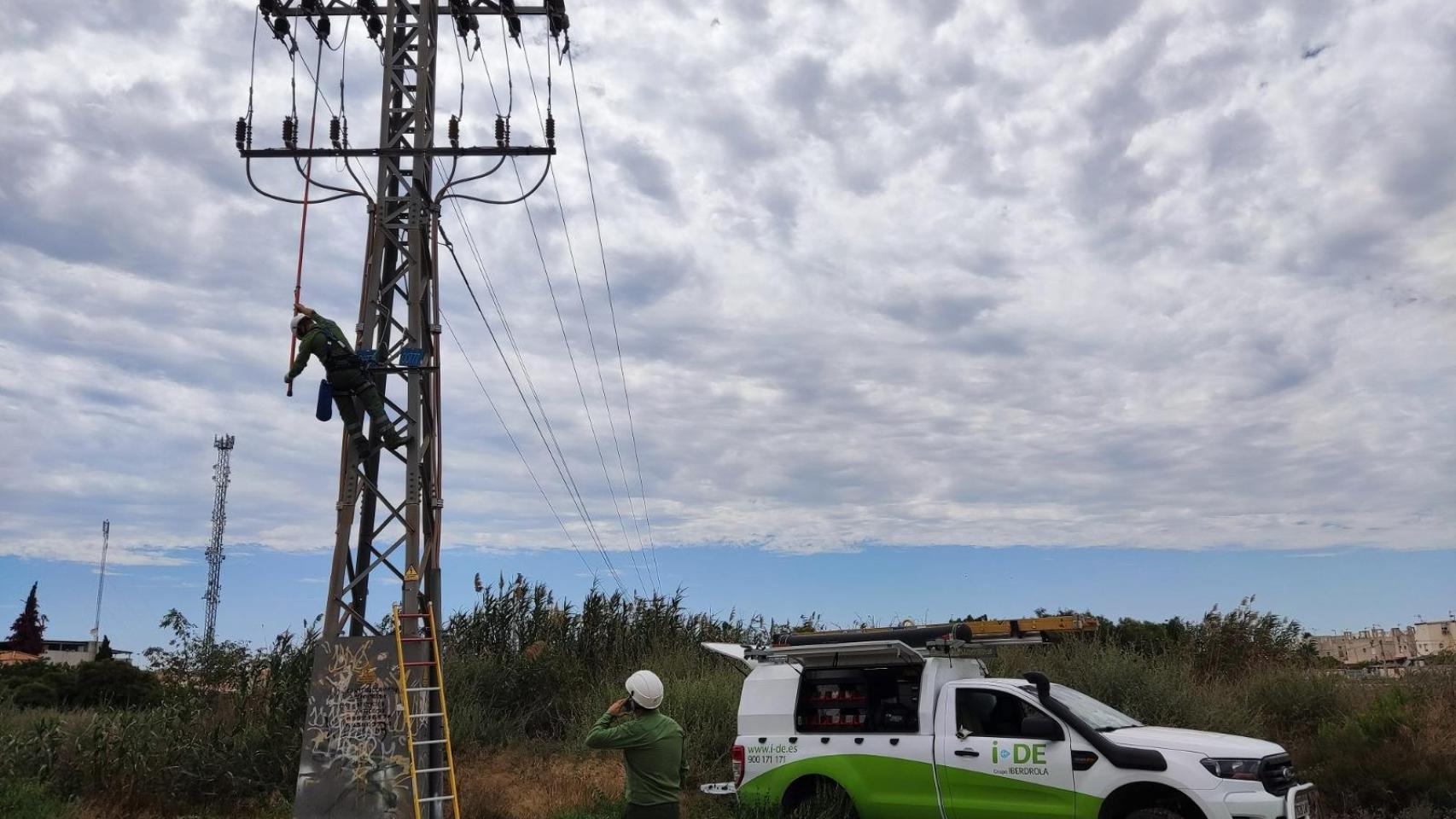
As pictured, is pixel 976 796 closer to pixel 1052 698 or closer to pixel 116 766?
pixel 1052 698

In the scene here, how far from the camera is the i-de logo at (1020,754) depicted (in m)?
9.11

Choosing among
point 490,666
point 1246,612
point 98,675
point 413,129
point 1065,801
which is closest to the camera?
point 1065,801

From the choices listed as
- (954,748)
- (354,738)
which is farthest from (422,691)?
(954,748)

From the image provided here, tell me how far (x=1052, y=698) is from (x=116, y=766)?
1134cm

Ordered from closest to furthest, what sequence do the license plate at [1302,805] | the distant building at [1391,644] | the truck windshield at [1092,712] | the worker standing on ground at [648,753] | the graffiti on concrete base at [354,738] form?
the worker standing on ground at [648,753] → the license plate at [1302,805] → the truck windshield at [1092,712] → the graffiti on concrete base at [354,738] → the distant building at [1391,644]

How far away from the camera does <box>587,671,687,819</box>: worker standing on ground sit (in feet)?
24.6

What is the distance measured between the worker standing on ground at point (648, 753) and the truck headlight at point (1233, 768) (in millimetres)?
4361

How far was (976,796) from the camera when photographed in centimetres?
930

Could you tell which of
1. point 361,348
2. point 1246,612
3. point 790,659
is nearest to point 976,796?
point 790,659

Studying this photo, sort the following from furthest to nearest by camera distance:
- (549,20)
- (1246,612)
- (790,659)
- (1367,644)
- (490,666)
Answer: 1. (1367,644)
2. (1246,612)
3. (490,666)
4. (549,20)
5. (790,659)

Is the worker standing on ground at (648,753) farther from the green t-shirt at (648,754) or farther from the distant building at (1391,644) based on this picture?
the distant building at (1391,644)

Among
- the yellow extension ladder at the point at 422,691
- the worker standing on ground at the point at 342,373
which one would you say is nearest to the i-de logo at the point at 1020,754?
the yellow extension ladder at the point at 422,691

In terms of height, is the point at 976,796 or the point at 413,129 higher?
the point at 413,129

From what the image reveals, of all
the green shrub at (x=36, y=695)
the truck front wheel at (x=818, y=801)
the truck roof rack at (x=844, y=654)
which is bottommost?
the green shrub at (x=36, y=695)
